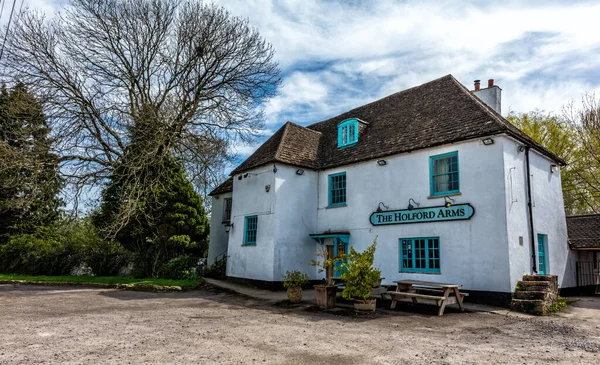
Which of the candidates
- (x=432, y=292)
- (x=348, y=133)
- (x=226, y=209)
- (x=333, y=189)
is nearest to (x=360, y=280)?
(x=432, y=292)

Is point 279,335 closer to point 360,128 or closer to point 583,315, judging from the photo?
point 583,315

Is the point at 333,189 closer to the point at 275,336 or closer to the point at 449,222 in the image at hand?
the point at 449,222

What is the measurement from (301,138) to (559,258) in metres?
13.1

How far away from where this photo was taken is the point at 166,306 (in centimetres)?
1227

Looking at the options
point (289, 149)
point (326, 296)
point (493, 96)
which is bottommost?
point (326, 296)

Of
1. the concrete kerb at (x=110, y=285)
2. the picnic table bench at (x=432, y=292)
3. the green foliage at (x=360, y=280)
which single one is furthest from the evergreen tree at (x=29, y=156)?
the picnic table bench at (x=432, y=292)

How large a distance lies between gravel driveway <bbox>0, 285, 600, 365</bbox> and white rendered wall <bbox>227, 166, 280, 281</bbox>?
4.93 meters

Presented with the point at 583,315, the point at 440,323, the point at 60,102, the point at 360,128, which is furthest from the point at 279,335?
the point at 60,102

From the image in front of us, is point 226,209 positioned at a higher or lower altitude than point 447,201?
higher

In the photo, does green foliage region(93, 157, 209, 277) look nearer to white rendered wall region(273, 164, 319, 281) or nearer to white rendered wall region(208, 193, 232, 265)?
white rendered wall region(208, 193, 232, 265)

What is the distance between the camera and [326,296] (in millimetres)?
11836

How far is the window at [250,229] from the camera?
18.5 metres

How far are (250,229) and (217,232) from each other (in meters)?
6.25

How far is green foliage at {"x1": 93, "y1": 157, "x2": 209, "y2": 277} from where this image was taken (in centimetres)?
2064
